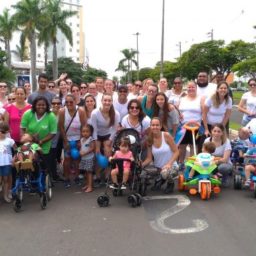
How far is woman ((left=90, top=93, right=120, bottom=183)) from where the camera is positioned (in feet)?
25.4

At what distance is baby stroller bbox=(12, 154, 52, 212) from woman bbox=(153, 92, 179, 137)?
100 inches

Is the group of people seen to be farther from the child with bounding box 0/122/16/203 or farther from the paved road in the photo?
the paved road

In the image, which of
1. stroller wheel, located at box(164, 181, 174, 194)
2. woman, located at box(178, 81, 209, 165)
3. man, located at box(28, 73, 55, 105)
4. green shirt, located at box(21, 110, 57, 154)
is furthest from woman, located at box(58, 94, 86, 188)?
woman, located at box(178, 81, 209, 165)

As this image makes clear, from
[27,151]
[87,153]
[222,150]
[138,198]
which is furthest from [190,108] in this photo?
[27,151]

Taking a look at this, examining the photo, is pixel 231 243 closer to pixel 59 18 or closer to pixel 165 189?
pixel 165 189

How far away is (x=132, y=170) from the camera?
673 cm

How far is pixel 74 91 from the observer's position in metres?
8.91

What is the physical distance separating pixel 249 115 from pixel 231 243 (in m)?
4.73

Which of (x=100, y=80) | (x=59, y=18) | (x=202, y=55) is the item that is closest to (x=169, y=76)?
(x=202, y=55)

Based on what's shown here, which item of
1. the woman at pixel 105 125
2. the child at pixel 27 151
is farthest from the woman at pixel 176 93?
the child at pixel 27 151

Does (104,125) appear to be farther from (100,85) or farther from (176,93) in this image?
(176,93)

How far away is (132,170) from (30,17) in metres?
44.6

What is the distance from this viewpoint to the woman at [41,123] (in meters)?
7.18

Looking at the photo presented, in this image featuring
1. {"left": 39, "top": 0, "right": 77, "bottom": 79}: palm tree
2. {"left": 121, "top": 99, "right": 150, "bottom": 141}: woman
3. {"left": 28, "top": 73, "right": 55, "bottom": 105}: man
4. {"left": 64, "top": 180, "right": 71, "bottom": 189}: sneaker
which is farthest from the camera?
{"left": 39, "top": 0, "right": 77, "bottom": 79}: palm tree
